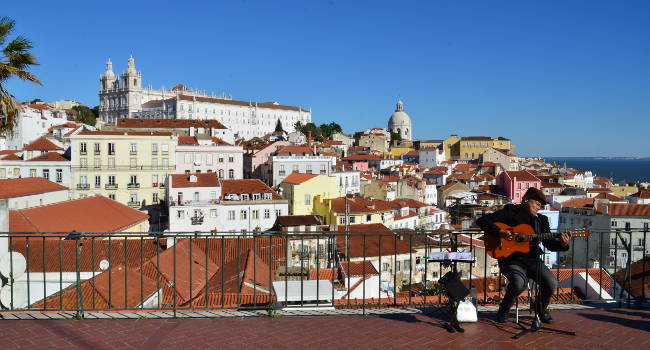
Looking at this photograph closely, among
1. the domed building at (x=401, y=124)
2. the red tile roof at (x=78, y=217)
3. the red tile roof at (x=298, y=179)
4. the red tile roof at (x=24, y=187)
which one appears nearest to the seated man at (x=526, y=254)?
the red tile roof at (x=78, y=217)

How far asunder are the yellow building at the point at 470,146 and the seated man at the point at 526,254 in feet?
395

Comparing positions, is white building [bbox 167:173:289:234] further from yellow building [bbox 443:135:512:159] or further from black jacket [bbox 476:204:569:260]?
yellow building [bbox 443:135:512:159]

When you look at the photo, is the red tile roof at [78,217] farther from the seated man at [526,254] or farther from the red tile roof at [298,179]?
the seated man at [526,254]

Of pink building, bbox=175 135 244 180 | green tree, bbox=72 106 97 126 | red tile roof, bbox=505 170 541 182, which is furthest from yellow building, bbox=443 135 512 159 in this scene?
pink building, bbox=175 135 244 180

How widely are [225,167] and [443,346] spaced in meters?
49.8

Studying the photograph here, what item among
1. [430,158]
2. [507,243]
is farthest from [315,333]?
[430,158]

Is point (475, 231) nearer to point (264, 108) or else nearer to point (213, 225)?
point (213, 225)

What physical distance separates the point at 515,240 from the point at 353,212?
35177mm

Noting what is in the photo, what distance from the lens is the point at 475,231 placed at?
6887 mm

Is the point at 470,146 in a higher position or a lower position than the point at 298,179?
higher

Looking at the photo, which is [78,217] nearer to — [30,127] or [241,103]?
[30,127]

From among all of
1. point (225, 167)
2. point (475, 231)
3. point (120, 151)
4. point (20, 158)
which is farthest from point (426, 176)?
point (475, 231)

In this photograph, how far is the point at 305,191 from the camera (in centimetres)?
4572

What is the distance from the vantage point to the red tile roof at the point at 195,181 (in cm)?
3906
